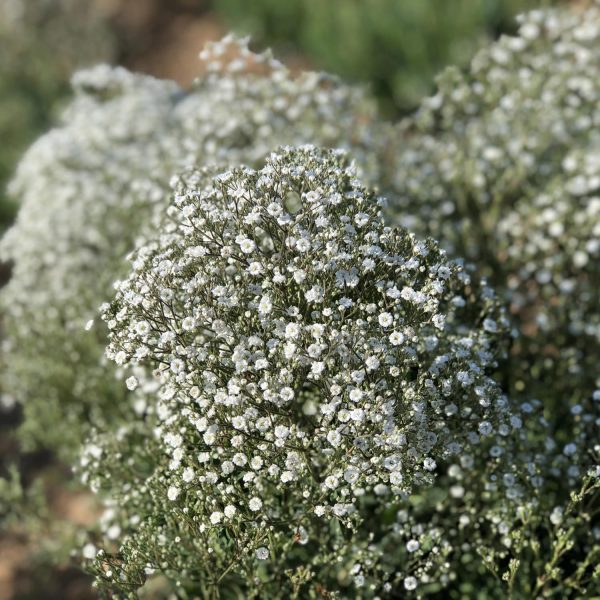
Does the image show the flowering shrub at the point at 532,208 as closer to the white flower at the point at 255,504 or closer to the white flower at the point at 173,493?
the white flower at the point at 255,504

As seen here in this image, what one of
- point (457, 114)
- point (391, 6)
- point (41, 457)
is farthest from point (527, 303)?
point (391, 6)

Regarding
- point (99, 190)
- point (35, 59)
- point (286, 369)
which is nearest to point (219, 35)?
point (35, 59)

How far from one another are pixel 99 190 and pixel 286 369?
378 centimetres

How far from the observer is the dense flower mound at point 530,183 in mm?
5945

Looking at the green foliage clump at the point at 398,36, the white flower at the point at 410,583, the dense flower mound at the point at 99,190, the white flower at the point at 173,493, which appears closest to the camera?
the white flower at the point at 173,493

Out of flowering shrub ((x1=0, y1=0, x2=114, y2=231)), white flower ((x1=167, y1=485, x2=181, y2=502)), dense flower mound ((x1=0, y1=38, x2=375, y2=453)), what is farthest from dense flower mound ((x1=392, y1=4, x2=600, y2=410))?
flowering shrub ((x1=0, y1=0, x2=114, y2=231))

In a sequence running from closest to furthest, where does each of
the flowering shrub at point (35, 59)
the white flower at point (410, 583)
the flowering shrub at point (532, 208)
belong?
the white flower at point (410, 583) → the flowering shrub at point (532, 208) → the flowering shrub at point (35, 59)

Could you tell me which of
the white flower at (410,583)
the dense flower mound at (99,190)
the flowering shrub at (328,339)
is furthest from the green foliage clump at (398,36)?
the white flower at (410,583)

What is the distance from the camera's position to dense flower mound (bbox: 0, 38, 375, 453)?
609 cm

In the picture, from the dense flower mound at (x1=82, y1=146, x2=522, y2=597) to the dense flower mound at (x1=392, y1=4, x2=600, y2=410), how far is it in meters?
1.83

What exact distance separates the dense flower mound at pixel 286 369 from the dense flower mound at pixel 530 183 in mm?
1834

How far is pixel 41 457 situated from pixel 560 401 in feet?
17.4

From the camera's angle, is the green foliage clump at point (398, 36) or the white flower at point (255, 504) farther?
the green foliage clump at point (398, 36)

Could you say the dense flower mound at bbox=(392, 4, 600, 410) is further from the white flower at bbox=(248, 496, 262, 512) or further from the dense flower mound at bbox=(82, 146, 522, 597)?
the white flower at bbox=(248, 496, 262, 512)
